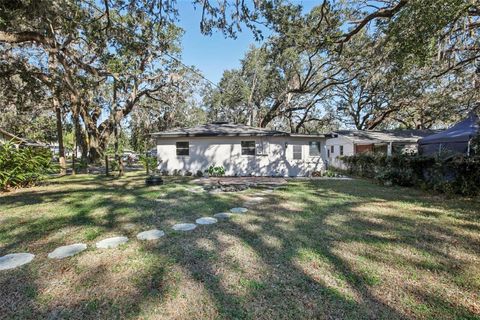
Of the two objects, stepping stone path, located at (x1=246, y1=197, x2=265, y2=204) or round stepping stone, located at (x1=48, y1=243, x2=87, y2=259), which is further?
stepping stone path, located at (x1=246, y1=197, x2=265, y2=204)

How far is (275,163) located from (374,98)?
44.3 feet

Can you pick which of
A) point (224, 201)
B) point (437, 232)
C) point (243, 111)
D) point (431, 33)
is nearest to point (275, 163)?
point (224, 201)

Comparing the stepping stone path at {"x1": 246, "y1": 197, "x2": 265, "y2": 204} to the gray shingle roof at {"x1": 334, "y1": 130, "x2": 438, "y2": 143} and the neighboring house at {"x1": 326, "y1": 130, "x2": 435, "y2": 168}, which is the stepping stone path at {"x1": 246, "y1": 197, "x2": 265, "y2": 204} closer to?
the neighboring house at {"x1": 326, "y1": 130, "x2": 435, "y2": 168}

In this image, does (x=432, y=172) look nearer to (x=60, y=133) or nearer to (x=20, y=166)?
(x=20, y=166)

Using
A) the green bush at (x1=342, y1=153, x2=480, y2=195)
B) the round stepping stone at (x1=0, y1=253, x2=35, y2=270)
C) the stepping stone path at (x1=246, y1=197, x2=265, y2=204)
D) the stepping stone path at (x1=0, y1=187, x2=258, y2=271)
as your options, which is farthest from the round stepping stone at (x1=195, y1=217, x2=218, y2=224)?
the green bush at (x1=342, y1=153, x2=480, y2=195)

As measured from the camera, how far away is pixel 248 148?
1362 cm

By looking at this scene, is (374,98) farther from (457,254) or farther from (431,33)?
(457,254)

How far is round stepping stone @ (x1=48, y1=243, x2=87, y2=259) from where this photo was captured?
3.25m

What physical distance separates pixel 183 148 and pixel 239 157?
3.20 metres

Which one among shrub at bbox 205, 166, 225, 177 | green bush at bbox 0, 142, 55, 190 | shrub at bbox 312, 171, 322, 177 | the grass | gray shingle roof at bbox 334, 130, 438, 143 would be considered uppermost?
gray shingle roof at bbox 334, 130, 438, 143

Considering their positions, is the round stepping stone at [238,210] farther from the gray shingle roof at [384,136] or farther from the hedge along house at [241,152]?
the gray shingle roof at [384,136]

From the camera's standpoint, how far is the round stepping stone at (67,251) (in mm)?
3252

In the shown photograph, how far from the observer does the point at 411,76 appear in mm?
15242

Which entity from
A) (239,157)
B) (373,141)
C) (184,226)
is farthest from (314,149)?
(184,226)
